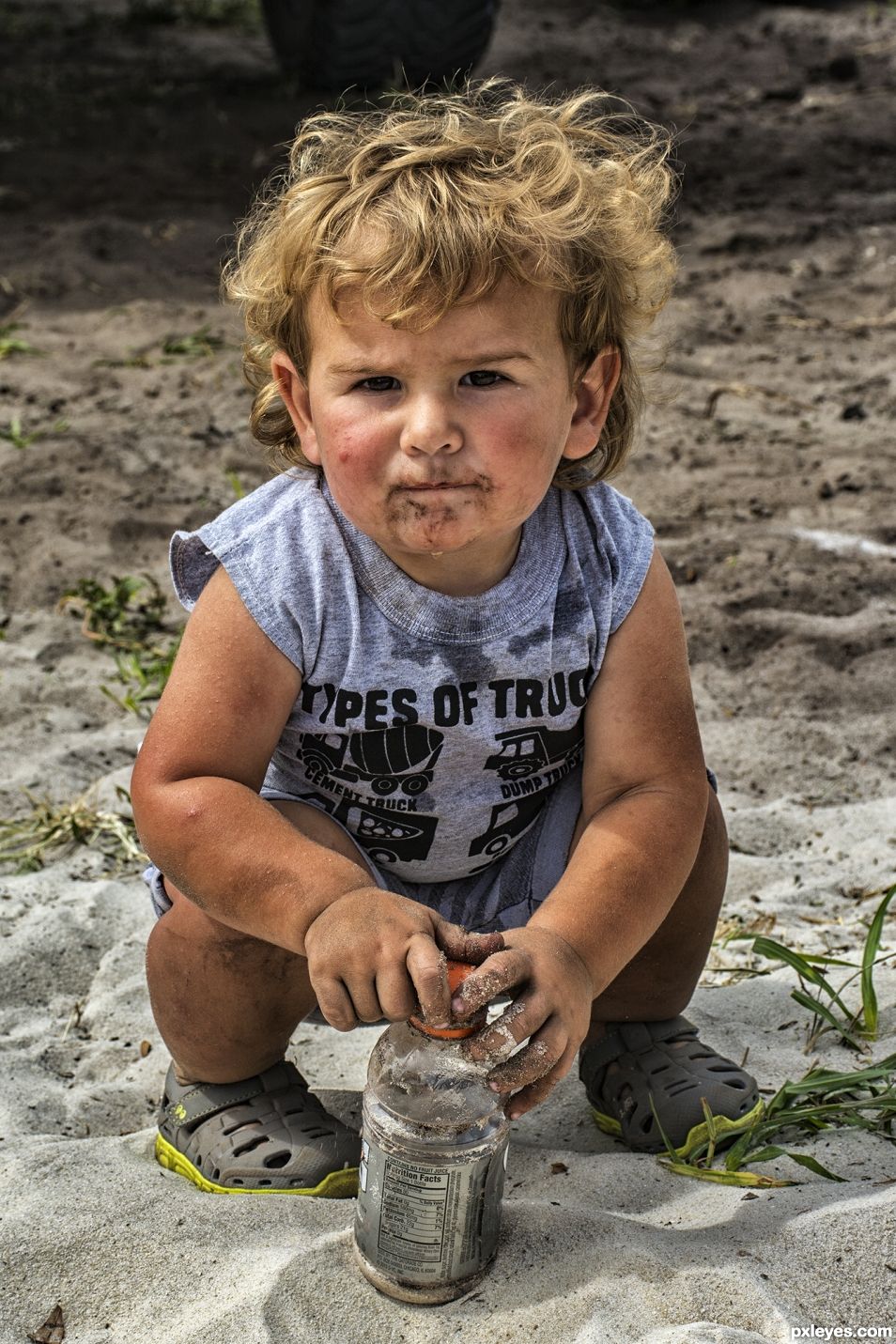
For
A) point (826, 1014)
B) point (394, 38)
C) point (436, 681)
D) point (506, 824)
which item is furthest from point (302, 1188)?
point (394, 38)

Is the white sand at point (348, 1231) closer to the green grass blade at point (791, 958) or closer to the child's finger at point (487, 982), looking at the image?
the green grass blade at point (791, 958)

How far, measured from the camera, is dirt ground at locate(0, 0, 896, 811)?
3441 mm

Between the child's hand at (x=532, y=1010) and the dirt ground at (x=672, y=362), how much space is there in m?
1.37

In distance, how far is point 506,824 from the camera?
7.41ft

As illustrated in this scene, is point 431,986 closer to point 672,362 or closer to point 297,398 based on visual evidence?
point 297,398

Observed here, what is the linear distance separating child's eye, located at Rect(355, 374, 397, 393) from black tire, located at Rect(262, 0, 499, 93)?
535 cm

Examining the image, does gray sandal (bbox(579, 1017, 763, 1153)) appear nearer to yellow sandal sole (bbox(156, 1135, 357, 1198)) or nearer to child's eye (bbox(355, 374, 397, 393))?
yellow sandal sole (bbox(156, 1135, 357, 1198))

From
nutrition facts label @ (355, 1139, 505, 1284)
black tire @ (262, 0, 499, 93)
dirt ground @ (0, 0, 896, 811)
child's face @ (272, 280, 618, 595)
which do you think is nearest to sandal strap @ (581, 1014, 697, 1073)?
nutrition facts label @ (355, 1139, 505, 1284)

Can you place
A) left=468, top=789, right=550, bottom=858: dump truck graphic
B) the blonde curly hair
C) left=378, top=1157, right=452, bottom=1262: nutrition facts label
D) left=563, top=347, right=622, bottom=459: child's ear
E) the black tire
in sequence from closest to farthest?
1. left=378, top=1157, right=452, bottom=1262: nutrition facts label
2. the blonde curly hair
3. left=563, top=347, right=622, bottom=459: child's ear
4. left=468, top=789, right=550, bottom=858: dump truck graphic
5. the black tire

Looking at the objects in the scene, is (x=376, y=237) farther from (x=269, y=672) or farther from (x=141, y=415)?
(x=141, y=415)

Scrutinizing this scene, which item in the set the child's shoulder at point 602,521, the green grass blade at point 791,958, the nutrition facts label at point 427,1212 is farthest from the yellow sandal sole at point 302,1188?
the child's shoulder at point 602,521

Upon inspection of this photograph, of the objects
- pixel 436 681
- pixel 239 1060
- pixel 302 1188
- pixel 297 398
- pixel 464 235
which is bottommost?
pixel 302 1188

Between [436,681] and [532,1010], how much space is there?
1.70 feet

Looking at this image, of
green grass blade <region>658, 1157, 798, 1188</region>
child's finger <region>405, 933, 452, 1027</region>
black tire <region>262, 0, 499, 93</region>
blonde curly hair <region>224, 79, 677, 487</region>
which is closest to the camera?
child's finger <region>405, 933, 452, 1027</region>
